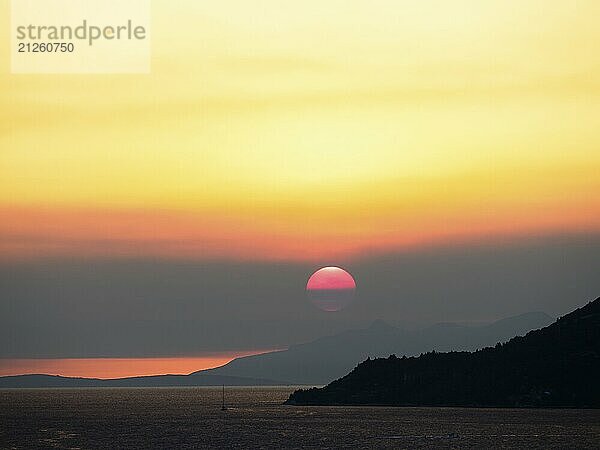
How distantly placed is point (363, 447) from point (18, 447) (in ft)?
232

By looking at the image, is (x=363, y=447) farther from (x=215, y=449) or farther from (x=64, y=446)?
(x=64, y=446)

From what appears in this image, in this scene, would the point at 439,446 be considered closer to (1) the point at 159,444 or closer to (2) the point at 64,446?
(1) the point at 159,444

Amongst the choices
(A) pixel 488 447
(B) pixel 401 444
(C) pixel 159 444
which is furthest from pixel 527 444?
(C) pixel 159 444

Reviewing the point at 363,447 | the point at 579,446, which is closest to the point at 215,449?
the point at 363,447

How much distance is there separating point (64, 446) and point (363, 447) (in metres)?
61.6

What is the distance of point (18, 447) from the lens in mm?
194000

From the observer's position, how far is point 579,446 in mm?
189125

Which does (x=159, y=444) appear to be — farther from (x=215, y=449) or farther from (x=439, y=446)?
(x=439, y=446)

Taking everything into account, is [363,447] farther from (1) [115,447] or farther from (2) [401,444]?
(1) [115,447]

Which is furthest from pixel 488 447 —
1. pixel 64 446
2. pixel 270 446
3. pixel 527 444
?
pixel 64 446

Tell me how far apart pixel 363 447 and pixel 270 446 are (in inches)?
738

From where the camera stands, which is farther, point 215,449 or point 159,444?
point 159,444

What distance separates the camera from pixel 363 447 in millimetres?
188000

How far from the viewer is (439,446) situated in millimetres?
192125
